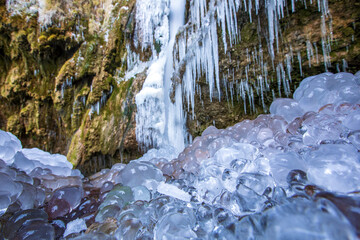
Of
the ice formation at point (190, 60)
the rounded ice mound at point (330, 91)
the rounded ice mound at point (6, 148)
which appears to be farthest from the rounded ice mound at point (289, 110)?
the rounded ice mound at point (6, 148)

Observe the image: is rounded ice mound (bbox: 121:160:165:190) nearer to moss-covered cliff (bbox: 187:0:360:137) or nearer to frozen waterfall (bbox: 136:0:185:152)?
moss-covered cliff (bbox: 187:0:360:137)

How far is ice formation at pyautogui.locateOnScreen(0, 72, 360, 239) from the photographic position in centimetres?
36

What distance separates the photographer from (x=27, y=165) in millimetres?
1433

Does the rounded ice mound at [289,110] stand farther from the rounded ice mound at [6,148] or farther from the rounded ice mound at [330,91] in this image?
the rounded ice mound at [6,148]

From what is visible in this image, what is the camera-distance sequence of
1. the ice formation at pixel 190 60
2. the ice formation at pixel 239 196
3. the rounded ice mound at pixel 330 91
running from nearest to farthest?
the ice formation at pixel 239 196
the rounded ice mound at pixel 330 91
the ice formation at pixel 190 60

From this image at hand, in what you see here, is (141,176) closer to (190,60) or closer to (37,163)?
(37,163)

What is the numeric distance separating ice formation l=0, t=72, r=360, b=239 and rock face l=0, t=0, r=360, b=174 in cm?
69

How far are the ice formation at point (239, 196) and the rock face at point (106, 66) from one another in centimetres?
69

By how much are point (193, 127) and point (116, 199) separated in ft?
7.10

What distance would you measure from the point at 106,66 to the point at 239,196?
450 centimetres

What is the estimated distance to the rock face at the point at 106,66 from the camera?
1.79 meters

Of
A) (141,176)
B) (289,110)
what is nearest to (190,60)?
(289,110)

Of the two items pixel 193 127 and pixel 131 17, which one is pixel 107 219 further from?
pixel 131 17

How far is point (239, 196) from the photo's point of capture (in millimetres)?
611
